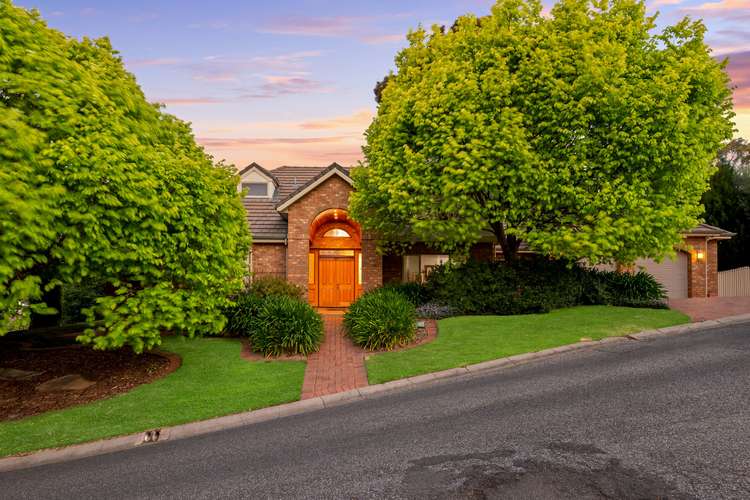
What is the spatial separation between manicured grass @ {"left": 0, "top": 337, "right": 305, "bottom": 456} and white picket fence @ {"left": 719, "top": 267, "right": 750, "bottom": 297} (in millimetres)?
23000

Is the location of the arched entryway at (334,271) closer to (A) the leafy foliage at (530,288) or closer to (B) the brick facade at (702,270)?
(A) the leafy foliage at (530,288)

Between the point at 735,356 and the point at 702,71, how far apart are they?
31.3ft

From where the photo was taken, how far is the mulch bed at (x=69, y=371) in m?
9.77

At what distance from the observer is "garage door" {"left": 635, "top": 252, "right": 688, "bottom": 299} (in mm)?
24078

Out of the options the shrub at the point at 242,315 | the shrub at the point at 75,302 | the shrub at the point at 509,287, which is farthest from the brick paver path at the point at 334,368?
the shrub at the point at 75,302

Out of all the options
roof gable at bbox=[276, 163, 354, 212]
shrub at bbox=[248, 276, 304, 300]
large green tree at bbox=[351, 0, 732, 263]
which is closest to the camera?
large green tree at bbox=[351, 0, 732, 263]

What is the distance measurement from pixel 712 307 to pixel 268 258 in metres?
16.6

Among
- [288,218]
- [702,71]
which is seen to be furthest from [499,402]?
[288,218]

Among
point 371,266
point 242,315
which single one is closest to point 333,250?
point 371,266

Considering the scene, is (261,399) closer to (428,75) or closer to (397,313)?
(397,313)

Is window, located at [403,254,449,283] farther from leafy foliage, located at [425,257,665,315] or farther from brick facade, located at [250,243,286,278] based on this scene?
brick facade, located at [250,243,286,278]

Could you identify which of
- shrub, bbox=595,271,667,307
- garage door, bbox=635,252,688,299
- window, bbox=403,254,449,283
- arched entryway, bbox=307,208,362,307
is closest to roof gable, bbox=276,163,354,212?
arched entryway, bbox=307,208,362,307

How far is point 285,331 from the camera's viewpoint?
43.0 ft

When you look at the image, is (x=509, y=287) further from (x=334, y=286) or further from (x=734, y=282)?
(x=734, y=282)
